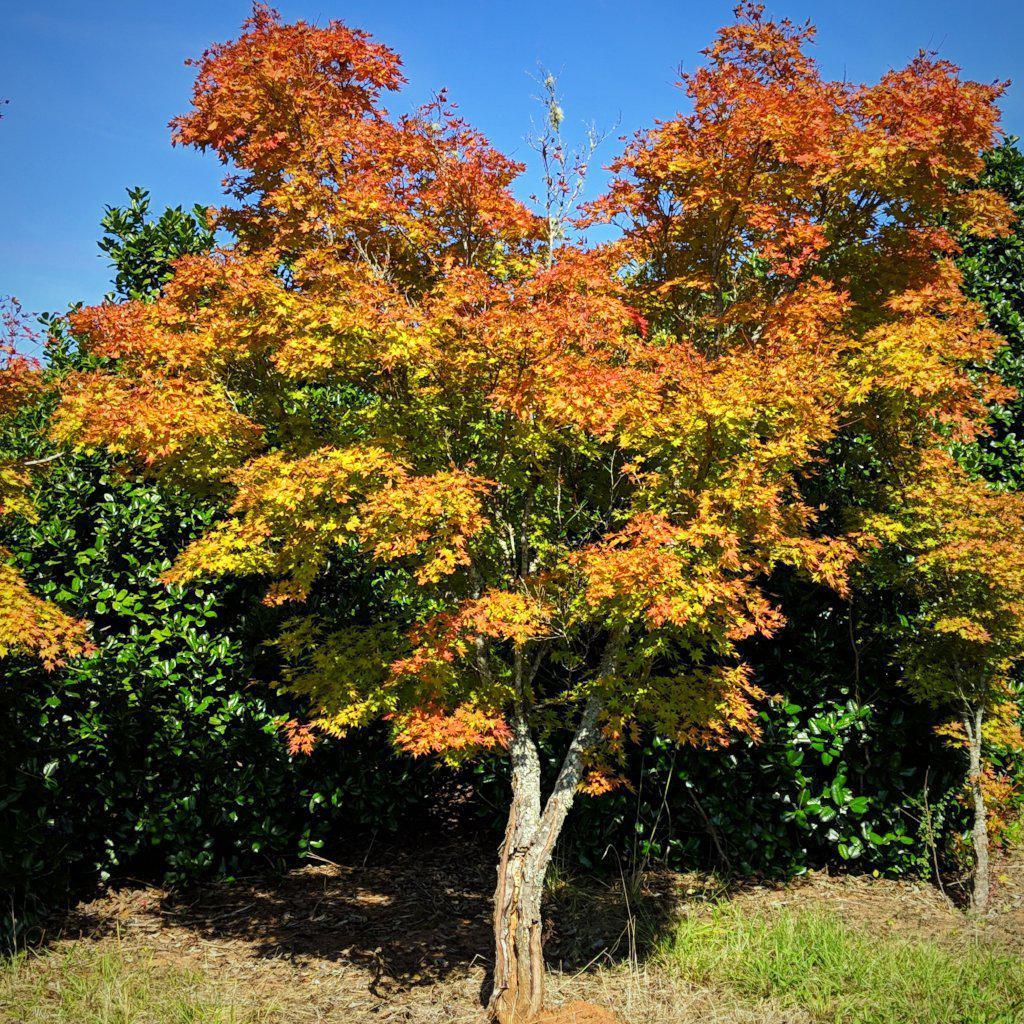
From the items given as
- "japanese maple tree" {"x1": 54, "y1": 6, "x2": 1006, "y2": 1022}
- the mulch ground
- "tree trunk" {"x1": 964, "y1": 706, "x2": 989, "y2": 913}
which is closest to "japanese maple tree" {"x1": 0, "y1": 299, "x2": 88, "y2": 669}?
"japanese maple tree" {"x1": 54, "y1": 6, "x2": 1006, "y2": 1022}

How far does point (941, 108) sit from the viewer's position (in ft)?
21.0

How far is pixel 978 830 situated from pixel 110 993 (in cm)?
698

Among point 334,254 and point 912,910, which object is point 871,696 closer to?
point 912,910

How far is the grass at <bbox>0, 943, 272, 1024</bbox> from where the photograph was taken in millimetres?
5984

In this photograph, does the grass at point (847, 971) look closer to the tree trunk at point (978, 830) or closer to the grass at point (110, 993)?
the tree trunk at point (978, 830)

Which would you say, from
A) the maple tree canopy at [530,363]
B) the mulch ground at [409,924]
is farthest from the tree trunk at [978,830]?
Result: the maple tree canopy at [530,363]

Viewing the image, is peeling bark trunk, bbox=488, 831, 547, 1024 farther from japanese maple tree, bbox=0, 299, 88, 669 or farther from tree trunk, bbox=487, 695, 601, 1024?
japanese maple tree, bbox=0, 299, 88, 669

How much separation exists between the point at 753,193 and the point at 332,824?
22.8 feet

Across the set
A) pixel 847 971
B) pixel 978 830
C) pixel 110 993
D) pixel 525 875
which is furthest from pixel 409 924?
pixel 978 830

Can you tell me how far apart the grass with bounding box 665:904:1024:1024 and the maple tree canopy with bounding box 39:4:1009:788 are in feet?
5.95

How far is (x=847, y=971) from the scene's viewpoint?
638cm

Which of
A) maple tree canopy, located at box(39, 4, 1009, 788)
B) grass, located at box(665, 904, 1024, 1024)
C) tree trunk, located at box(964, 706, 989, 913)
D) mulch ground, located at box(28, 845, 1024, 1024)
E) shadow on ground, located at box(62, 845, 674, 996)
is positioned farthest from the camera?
tree trunk, located at box(964, 706, 989, 913)

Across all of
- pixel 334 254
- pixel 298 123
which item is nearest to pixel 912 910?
pixel 334 254

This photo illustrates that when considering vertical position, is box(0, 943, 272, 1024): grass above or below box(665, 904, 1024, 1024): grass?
below
